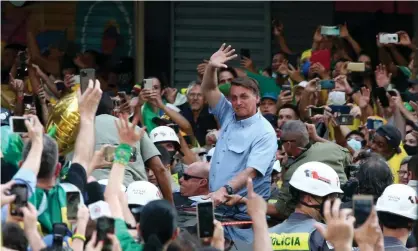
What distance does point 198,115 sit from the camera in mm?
13523

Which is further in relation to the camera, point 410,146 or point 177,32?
point 177,32

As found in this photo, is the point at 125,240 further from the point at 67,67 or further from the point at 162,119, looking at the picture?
the point at 67,67

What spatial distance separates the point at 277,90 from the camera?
46.5 ft

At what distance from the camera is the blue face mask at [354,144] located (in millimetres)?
11781

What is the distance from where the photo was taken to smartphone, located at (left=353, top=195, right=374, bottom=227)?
6.00m

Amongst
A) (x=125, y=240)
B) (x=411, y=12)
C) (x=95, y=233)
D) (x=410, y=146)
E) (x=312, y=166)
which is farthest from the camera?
(x=411, y=12)

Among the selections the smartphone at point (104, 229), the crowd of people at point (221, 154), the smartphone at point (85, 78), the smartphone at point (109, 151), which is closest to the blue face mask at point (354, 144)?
the crowd of people at point (221, 154)

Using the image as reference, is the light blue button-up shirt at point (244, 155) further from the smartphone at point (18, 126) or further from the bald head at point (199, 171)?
the smartphone at point (18, 126)

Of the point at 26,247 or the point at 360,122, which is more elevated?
the point at 26,247

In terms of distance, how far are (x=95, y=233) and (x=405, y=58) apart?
960 cm

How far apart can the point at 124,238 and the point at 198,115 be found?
23.7ft

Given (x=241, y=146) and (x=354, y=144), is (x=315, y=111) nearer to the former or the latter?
(x=354, y=144)

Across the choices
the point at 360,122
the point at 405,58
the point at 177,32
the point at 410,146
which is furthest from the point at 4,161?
the point at 177,32

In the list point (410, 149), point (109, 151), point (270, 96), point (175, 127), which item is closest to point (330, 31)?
point (270, 96)
